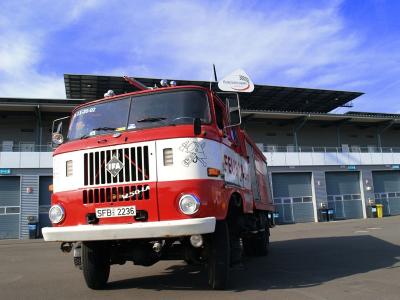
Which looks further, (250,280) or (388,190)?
(388,190)

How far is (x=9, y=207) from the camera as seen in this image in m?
27.2

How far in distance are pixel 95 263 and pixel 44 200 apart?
22.7 m

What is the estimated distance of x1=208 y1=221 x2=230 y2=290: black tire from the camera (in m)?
6.27

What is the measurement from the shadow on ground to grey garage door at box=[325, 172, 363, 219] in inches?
1006

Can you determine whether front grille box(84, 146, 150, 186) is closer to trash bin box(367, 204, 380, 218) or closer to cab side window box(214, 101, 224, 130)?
cab side window box(214, 101, 224, 130)

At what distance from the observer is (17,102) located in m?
30.2

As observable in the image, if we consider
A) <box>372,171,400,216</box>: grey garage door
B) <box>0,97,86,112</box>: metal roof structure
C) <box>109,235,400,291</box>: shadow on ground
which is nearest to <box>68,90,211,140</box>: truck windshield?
<box>109,235,400,291</box>: shadow on ground

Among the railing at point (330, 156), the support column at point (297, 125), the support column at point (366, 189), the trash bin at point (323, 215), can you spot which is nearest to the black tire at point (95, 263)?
the railing at point (330, 156)

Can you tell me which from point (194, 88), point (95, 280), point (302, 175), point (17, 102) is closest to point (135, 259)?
point (95, 280)

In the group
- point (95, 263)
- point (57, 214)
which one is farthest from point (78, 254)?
point (57, 214)

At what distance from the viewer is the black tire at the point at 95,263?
688 cm

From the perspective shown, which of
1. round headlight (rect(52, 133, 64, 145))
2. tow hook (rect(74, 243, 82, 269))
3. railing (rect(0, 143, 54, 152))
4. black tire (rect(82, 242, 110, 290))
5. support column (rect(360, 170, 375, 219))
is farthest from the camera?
support column (rect(360, 170, 375, 219))

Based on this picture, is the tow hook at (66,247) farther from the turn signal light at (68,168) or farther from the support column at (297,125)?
the support column at (297,125)

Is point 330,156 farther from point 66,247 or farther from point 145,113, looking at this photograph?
point 66,247
